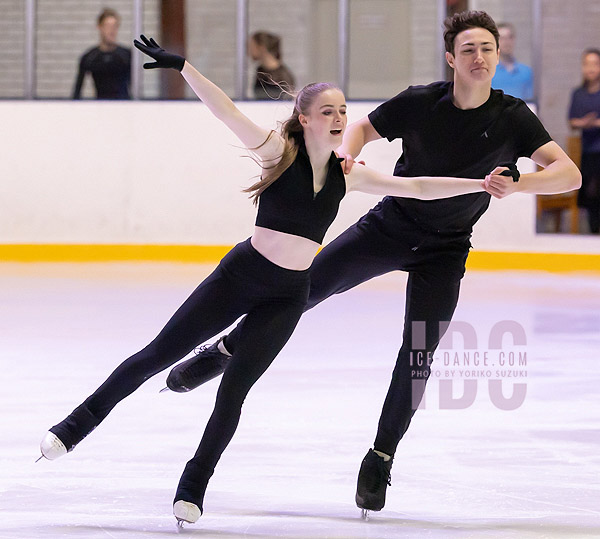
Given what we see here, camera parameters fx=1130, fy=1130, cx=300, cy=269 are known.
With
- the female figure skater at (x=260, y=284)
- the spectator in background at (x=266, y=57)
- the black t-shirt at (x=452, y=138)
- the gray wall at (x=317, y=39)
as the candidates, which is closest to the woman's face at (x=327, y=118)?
the female figure skater at (x=260, y=284)

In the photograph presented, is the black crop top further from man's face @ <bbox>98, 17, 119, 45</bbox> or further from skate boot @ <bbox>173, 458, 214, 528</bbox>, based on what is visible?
man's face @ <bbox>98, 17, 119, 45</bbox>

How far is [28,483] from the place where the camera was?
348cm

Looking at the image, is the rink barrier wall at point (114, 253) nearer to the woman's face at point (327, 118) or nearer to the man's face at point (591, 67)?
the man's face at point (591, 67)

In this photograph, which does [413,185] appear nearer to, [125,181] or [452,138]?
[452,138]

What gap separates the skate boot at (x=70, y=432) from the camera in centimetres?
317

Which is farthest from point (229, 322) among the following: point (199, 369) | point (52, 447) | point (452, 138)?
point (452, 138)

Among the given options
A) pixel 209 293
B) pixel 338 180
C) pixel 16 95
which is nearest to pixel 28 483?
pixel 209 293

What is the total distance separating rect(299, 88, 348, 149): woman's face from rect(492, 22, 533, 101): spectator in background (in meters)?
6.73

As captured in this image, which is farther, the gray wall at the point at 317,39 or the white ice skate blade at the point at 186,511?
the gray wall at the point at 317,39

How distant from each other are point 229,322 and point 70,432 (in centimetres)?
55

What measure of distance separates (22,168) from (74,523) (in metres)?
7.18

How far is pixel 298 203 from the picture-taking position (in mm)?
3154

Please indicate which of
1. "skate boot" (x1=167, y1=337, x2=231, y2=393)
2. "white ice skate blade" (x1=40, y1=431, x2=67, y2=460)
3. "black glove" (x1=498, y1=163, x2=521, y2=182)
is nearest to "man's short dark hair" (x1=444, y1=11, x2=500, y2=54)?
"black glove" (x1=498, y1=163, x2=521, y2=182)

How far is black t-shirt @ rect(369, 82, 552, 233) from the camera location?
11.2ft
